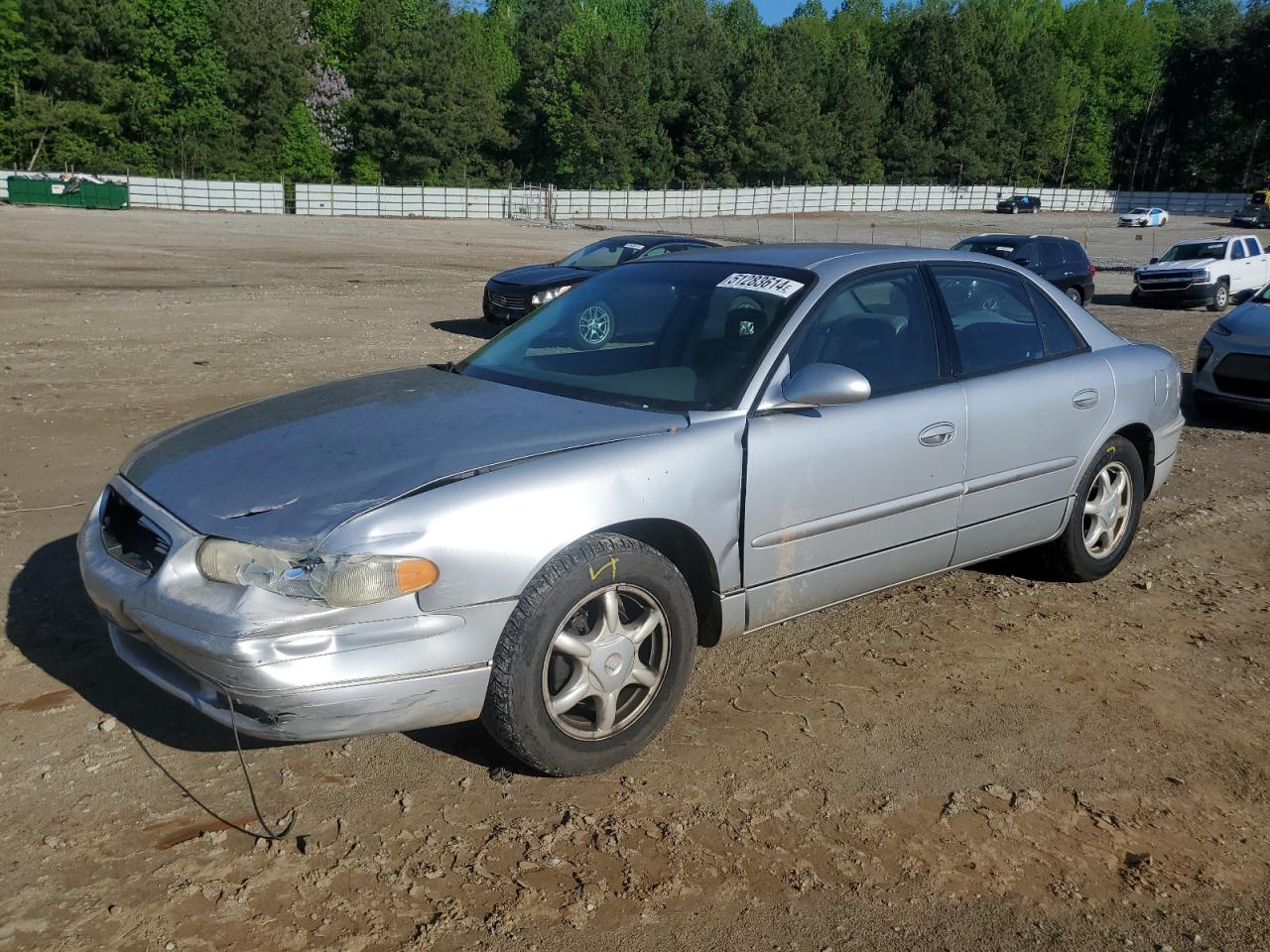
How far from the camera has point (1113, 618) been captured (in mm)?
4824

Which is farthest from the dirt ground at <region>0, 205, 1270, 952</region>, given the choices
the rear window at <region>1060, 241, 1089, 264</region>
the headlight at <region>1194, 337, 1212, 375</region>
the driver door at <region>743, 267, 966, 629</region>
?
the rear window at <region>1060, 241, 1089, 264</region>

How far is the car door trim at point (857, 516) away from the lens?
3.68 m

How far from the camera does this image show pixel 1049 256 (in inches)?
788

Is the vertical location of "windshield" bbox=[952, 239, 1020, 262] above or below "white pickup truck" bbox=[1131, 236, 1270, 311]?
above

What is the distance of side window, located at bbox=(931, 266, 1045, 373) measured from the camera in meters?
4.44

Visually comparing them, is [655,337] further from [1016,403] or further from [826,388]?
[1016,403]

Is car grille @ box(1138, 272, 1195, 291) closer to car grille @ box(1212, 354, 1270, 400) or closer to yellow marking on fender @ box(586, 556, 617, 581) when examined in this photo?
car grille @ box(1212, 354, 1270, 400)

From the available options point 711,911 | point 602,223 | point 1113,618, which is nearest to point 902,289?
point 1113,618

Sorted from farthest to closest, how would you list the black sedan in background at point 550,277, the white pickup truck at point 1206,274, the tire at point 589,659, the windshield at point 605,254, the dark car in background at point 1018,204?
the dark car in background at point 1018,204
the white pickup truck at point 1206,274
the windshield at point 605,254
the black sedan in background at point 550,277
the tire at point 589,659

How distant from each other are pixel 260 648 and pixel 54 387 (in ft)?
25.2

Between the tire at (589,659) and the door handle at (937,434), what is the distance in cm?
120

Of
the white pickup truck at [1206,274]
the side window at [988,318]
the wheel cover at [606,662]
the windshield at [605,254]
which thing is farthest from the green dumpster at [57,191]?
the wheel cover at [606,662]

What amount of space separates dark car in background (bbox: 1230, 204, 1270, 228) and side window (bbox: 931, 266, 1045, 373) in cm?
7458

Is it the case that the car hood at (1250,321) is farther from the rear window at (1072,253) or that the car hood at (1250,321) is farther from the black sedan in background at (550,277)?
the rear window at (1072,253)
